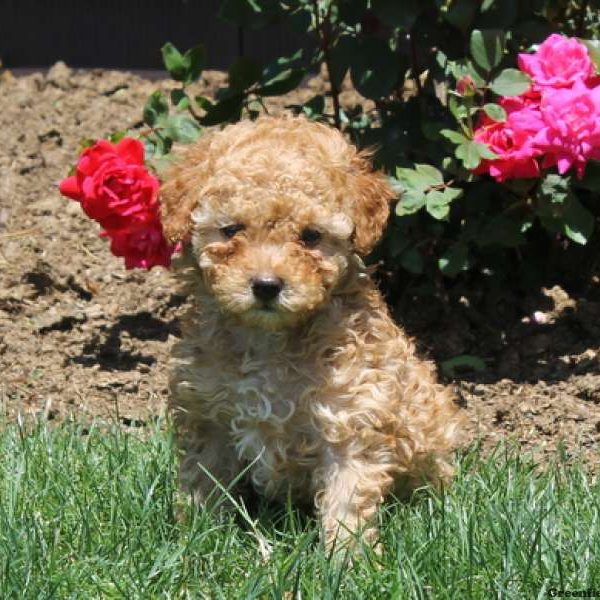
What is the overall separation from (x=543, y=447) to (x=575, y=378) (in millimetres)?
463

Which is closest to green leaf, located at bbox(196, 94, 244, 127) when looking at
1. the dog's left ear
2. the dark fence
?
the dog's left ear

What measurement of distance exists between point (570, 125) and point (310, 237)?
4.31 feet

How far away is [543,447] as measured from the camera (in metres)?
4.78

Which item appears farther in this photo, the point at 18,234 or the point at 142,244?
the point at 18,234

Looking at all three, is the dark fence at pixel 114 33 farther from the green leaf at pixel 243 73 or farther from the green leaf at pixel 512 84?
the green leaf at pixel 512 84

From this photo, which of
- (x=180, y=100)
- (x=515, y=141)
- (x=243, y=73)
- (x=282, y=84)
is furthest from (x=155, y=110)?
(x=515, y=141)

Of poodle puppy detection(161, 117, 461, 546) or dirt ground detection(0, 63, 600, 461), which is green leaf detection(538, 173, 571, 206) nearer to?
dirt ground detection(0, 63, 600, 461)

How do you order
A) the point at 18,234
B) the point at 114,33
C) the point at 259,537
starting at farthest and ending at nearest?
the point at 114,33, the point at 18,234, the point at 259,537

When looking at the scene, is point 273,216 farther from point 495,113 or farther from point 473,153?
point 495,113

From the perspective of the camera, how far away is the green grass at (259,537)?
348cm

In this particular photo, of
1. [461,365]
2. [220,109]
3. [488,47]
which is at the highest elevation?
[488,47]

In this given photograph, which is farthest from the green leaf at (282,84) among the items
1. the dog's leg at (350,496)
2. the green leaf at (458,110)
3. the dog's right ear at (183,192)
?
the dog's leg at (350,496)

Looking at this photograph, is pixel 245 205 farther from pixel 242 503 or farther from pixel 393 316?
pixel 393 316

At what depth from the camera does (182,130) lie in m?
5.22
